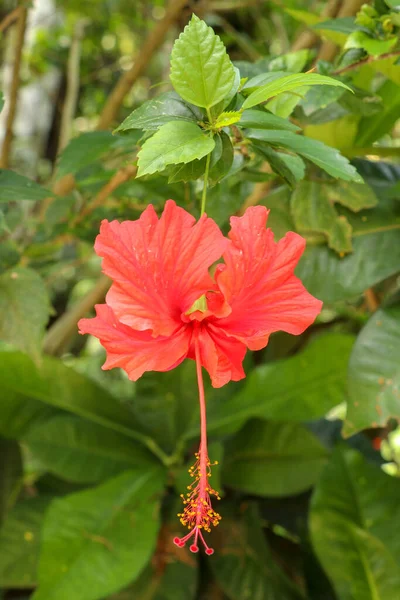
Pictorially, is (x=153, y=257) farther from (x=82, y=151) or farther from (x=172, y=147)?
(x=82, y=151)

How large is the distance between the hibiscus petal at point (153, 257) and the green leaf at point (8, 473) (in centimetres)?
109

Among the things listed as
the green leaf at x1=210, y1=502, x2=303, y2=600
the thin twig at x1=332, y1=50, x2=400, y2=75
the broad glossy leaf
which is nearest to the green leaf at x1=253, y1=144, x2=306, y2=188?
the thin twig at x1=332, y1=50, x2=400, y2=75

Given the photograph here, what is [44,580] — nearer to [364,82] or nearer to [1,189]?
[1,189]

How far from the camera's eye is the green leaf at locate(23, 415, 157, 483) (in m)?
1.30

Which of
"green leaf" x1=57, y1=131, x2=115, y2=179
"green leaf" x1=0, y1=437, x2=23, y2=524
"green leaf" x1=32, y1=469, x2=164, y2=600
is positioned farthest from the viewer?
"green leaf" x1=0, y1=437, x2=23, y2=524

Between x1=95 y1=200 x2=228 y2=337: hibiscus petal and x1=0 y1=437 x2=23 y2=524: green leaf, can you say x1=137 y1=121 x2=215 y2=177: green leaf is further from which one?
x1=0 y1=437 x2=23 y2=524: green leaf

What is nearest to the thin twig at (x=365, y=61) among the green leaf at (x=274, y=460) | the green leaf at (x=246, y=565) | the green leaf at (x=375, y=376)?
the green leaf at (x=375, y=376)

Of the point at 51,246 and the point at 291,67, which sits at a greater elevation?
the point at 291,67

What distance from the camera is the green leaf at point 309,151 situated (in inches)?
20.8

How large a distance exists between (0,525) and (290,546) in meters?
0.62

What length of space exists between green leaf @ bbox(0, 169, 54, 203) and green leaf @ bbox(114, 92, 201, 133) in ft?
0.45

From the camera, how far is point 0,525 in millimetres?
1346

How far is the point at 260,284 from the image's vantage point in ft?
1.58

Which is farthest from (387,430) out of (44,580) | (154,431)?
(44,580)
